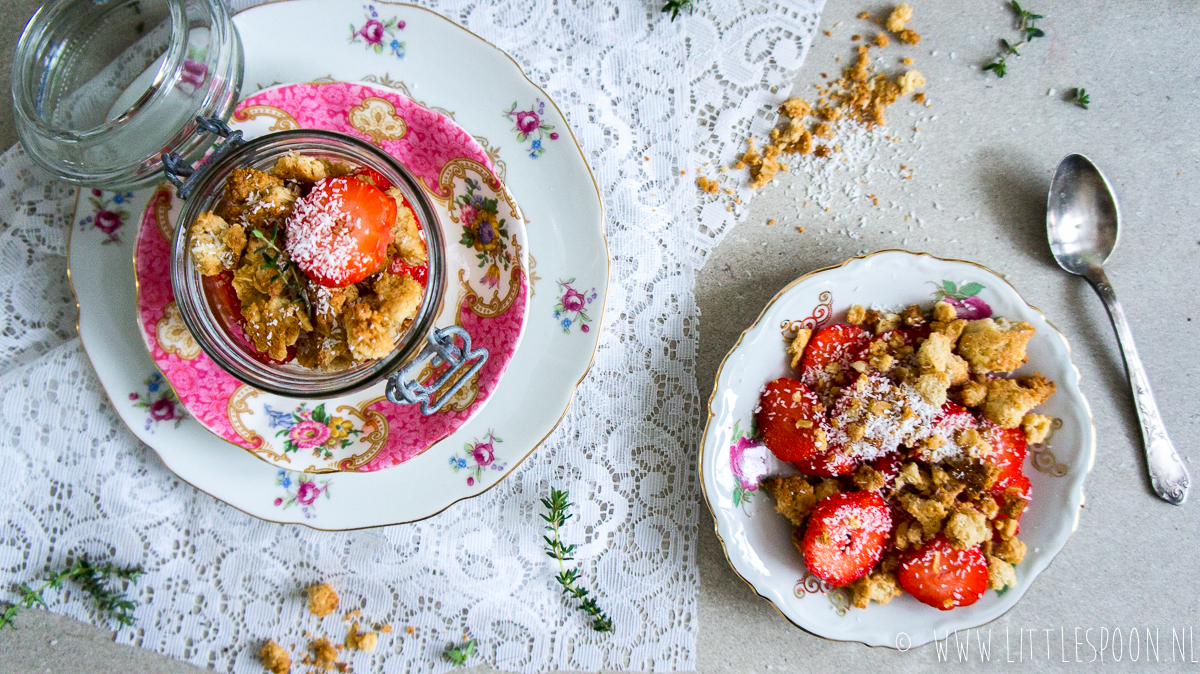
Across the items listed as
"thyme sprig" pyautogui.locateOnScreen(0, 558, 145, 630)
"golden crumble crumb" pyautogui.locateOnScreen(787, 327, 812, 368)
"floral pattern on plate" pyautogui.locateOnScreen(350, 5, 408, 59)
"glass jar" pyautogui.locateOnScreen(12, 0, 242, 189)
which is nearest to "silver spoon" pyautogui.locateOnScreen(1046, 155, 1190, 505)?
"golden crumble crumb" pyautogui.locateOnScreen(787, 327, 812, 368)

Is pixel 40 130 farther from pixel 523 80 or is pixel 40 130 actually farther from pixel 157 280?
pixel 523 80

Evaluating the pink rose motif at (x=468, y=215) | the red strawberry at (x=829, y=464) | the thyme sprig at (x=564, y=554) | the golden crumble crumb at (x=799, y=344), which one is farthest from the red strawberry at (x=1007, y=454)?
the pink rose motif at (x=468, y=215)

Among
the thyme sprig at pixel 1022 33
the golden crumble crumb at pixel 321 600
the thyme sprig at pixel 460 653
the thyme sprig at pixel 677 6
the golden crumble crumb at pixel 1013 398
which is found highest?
the thyme sprig at pixel 677 6

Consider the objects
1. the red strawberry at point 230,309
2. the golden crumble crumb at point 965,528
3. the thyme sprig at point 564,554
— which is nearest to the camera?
the red strawberry at point 230,309

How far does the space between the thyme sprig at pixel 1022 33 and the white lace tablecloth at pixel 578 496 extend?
359mm

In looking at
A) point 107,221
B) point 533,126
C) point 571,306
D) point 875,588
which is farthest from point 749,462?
point 107,221

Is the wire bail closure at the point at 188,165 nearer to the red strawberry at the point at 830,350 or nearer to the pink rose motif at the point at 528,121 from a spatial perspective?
the pink rose motif at the point at 528,121

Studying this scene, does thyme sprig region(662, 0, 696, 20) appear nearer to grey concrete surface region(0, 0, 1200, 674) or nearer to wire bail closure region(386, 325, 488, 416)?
grey concrete surface region(0, 0, 1200, 674)

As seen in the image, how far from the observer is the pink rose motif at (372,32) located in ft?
3.69

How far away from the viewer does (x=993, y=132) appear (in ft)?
4.15

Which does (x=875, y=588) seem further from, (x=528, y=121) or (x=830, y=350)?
(x=528, y=121)

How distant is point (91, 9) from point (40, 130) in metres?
0.27

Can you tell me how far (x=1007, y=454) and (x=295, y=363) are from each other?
1.16 m

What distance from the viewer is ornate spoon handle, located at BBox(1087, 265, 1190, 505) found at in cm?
123
